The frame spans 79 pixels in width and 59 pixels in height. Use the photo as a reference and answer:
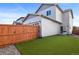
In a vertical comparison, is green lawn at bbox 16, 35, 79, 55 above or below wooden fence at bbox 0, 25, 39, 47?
below

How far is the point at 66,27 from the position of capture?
3.38 m

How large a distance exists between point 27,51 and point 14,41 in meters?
0.31

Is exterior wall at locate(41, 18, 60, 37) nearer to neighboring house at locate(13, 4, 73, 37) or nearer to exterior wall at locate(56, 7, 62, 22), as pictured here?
neighboring house at locate(13, 4, 73, 37)

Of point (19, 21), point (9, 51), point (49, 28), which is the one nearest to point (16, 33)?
point (19, 21)

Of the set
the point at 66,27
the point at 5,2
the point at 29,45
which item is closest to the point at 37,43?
the point at 29,45

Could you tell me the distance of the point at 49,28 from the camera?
3350 mm

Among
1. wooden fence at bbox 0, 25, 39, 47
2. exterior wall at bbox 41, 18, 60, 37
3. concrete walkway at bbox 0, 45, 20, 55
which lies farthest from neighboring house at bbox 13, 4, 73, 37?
concrete walkway at bbox 0, 45, 20, 55

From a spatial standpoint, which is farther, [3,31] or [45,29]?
[45,29]

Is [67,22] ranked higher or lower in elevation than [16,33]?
higher

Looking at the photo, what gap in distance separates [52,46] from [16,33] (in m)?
0.72

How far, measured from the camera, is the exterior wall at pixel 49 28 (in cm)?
333

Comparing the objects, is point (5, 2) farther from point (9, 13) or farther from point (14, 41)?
point (14, 41)

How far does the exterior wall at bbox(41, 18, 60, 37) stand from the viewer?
10.9 ft

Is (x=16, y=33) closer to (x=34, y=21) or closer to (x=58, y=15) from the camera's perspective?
(x=34, y=21)
